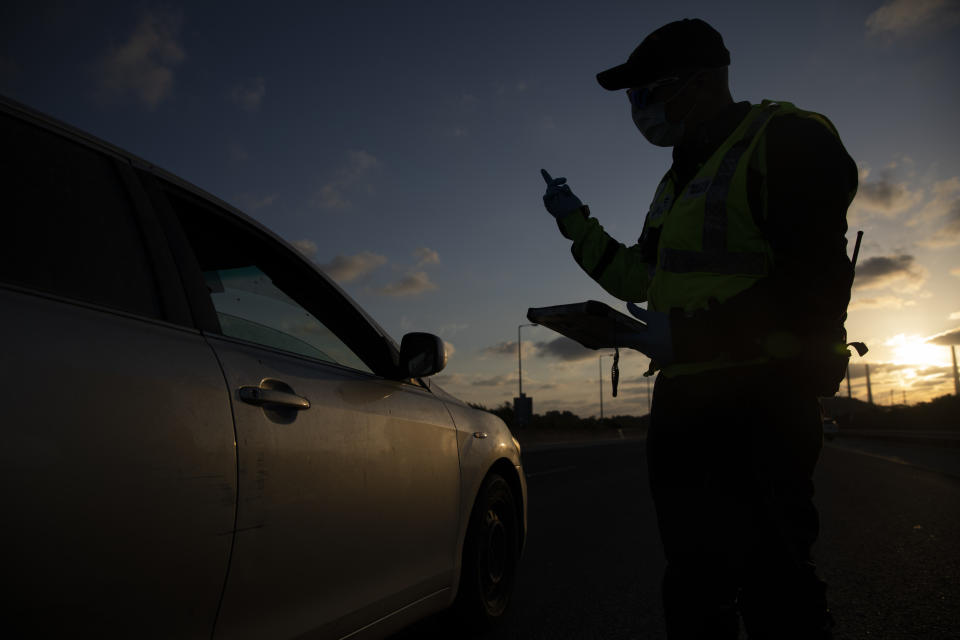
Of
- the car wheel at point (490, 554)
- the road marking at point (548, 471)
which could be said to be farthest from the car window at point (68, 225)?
the road marking at point (548, 471)

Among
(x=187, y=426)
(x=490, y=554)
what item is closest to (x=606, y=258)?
(x=187, y=426)

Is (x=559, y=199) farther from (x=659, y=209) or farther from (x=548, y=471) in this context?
(x=548, y=471)

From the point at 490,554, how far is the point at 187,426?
2146 millimetres

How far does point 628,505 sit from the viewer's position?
807cm

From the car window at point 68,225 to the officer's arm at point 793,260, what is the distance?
4.59ft

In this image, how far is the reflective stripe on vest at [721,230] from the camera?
1.78 metres

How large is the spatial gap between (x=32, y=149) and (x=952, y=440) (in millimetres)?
31824

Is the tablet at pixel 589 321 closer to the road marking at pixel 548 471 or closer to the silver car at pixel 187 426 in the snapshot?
the silver car at pixel 187 426

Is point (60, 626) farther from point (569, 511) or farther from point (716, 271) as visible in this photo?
point (569, 511)

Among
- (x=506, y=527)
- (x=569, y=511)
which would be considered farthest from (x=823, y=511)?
(x=506, y=527)

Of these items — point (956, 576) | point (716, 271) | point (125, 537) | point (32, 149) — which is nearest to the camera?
point (125, 537)

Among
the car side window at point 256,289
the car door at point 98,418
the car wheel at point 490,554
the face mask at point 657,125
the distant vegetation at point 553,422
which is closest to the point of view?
the car door at point 98,418

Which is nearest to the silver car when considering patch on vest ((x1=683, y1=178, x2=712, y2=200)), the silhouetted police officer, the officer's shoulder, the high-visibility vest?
the silhouetted police officer

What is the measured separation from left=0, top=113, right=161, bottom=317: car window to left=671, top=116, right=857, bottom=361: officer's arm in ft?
4.59
